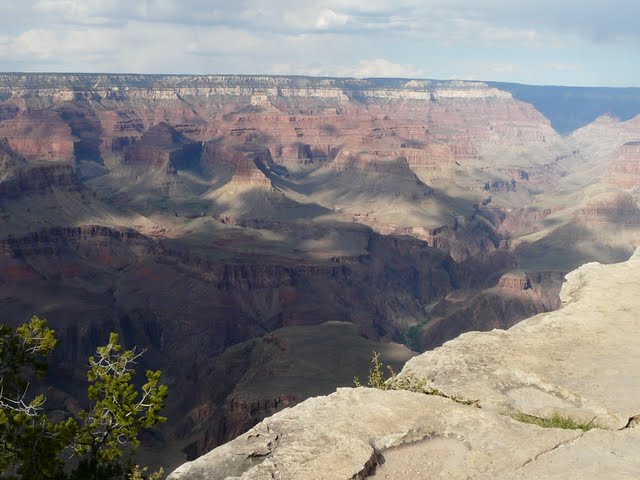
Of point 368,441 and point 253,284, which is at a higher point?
point 368,441

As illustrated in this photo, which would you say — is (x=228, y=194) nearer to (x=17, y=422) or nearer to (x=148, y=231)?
(x=148, y=231)

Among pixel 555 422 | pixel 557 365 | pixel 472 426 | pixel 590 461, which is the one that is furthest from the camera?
pixel 557 365

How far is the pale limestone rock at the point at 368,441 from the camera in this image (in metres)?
16.4

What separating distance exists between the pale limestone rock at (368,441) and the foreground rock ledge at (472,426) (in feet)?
0.08

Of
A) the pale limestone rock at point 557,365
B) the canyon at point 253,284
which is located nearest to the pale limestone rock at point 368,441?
the pale limestone rock at point 557,365

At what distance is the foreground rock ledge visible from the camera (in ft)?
54.0

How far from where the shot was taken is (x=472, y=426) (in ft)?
60.3

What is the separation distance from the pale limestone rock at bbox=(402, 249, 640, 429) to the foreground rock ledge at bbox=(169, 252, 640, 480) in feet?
0.16

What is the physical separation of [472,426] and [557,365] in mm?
6691

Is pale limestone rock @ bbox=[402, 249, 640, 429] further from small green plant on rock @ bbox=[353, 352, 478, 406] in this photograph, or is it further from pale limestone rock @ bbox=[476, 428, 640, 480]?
pale limestone rock @ bbox=[476, 428, 640, 480]

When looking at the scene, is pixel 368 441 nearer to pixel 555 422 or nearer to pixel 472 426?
pixel 472 426

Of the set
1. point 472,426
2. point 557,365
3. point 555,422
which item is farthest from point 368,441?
point 557,365

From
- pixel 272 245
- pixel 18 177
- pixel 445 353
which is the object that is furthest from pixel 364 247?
pixel 445 353

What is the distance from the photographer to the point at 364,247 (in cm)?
15138
